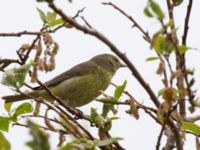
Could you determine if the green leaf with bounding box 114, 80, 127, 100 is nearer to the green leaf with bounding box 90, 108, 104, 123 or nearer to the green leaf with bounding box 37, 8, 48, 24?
the green leaf with bounding box 90, 108, 104, 123

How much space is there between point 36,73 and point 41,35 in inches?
10.8

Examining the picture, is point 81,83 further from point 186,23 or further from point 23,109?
point 186,23

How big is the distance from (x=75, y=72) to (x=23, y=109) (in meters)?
4.59

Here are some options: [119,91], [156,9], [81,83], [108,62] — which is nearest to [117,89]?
[119,91]

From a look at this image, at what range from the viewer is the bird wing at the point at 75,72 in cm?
699

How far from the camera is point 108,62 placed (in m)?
8.35

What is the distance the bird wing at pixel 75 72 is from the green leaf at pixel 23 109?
13.2 feet

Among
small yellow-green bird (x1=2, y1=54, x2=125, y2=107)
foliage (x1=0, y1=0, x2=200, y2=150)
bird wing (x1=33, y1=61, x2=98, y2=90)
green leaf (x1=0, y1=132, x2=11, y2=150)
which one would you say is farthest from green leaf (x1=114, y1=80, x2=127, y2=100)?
bird wing (x1=33, y1=61, x2=98, y2=90)

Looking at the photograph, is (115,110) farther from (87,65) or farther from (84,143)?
(87,65)

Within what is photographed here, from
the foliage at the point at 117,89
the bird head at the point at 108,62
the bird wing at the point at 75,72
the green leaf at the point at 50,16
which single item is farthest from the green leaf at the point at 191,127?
the bird head at the point at 108,62

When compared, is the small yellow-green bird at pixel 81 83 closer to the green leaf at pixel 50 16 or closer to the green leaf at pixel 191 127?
the green leaf at pixel 50 16

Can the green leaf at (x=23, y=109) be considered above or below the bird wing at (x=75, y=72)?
below

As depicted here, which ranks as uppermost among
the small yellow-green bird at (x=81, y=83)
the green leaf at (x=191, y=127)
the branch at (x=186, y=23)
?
the small yellow-green bird at (x=81, y=83)

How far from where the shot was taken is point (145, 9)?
1903mm
